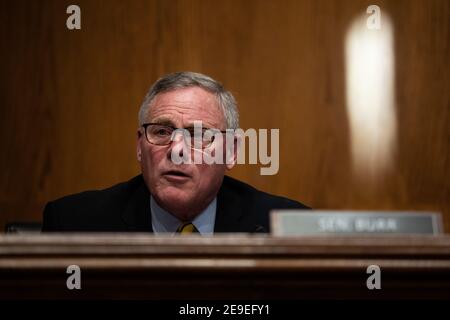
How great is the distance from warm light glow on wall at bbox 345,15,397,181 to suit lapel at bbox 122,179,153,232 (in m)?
1.04

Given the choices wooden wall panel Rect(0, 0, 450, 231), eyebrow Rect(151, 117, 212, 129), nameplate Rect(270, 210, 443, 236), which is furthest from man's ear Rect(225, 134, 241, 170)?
nameplate Rect(270, 210, 443, 236)

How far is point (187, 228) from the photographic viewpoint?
4.25ft

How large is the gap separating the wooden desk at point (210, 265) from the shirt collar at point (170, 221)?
0.71 meters

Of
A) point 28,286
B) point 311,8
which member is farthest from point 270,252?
point 311,8

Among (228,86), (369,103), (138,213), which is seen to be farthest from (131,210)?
(369,103)

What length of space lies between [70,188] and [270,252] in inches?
63.4

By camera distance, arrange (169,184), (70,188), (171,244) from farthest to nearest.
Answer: (70,188)
(169,184)
(171,244)

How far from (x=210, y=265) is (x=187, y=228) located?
71 cm

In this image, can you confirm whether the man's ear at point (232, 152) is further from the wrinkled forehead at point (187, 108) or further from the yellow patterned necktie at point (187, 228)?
the yellow patterned necktie at point (187, 228)

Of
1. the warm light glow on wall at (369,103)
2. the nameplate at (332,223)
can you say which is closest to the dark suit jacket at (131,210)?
the nameplate at (332,223)

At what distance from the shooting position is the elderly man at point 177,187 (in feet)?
4.19

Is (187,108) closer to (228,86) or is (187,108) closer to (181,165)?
(181,165)

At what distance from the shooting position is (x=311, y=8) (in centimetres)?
215

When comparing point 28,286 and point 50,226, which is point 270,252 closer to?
point 28,286
